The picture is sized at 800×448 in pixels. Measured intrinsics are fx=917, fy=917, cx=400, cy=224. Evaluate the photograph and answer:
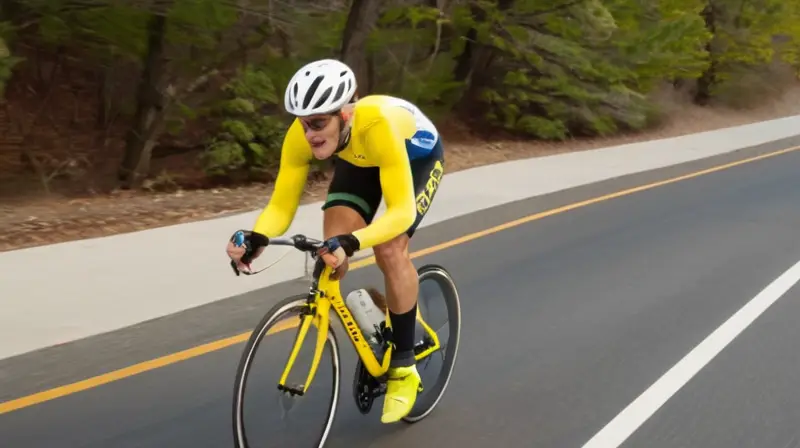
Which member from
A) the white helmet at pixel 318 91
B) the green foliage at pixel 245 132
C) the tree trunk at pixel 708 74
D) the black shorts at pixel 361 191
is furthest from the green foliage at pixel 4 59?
the tree trunk at pixel 708 74

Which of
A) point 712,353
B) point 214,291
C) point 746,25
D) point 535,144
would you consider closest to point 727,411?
point 712,353

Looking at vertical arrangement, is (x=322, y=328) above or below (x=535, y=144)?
above

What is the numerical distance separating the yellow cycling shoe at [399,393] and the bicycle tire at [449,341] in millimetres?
382

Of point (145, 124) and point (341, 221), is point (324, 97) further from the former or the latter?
point (145, 124)

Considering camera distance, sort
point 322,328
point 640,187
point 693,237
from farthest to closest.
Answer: point 640,187 → point 693,237 → point 322,328

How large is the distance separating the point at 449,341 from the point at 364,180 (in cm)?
128

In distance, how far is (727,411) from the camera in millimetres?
5340

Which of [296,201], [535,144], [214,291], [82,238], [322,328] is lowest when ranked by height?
[535,144]

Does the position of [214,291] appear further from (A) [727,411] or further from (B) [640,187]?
(B) [640,187]

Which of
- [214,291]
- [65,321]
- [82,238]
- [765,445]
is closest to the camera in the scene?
[765,445]

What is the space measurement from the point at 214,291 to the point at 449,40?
47.7 feet

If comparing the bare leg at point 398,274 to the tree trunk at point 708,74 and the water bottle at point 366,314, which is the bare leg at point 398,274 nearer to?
the water bottle at point 366,314

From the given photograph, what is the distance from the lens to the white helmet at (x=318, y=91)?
3.74m

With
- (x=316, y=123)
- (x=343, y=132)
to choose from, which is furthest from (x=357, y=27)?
(x=316, y=123)
